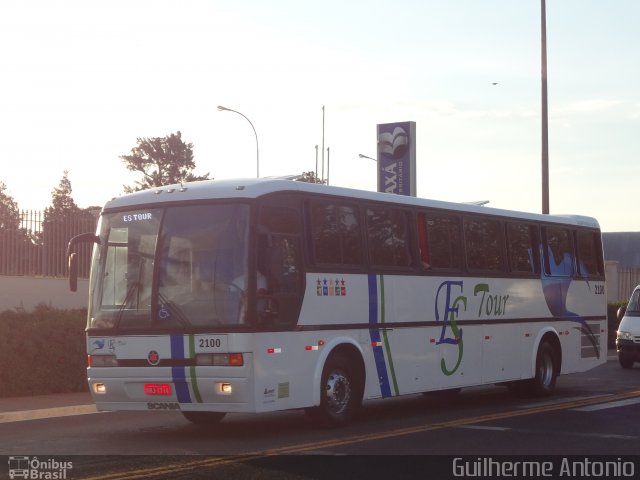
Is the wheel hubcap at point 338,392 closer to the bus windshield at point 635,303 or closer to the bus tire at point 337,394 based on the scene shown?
the bus tire at point 337,394

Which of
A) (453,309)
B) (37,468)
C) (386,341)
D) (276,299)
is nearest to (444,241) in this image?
(453,309)

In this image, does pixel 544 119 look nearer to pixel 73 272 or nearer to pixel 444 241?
pixel 444 241

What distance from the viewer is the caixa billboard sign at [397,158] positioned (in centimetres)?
3019

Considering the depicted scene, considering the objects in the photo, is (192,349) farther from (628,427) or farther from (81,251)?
(81,251)

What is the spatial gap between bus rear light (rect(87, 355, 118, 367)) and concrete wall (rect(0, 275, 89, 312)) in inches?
525

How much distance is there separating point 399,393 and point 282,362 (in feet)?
9.72

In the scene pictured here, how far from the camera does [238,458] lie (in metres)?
11.4

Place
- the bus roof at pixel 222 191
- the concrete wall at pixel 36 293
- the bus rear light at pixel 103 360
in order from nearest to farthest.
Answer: the bus roof at pixel 222 191
the bus rear light at pixel 103 360
the concrete wall at pixel 36 293

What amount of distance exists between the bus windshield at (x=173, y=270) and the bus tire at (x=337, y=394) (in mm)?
1857

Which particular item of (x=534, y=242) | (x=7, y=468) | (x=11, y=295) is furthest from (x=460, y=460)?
(x=11, y=295)

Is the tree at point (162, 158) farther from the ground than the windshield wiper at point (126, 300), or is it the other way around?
the tree at point (162, 158)

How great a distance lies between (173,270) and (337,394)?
2759 mm

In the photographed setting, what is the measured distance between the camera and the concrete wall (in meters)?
27.3

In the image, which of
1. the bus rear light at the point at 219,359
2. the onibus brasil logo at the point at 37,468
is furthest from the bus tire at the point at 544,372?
the onibus brasil logo at the point at 37,468
